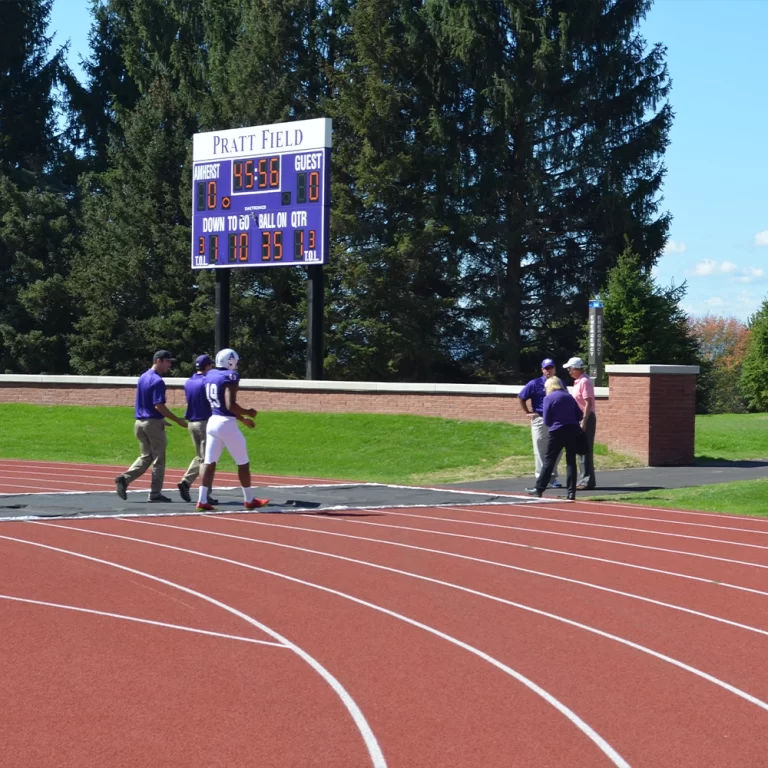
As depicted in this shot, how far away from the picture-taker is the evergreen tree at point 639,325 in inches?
1485

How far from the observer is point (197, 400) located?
1576 centimetres

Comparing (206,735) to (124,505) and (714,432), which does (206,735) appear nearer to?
(124,505)

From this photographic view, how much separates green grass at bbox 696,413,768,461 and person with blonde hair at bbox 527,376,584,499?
7.77 metres

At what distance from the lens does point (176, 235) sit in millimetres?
47500

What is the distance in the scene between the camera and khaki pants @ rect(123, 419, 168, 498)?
52.1 ft

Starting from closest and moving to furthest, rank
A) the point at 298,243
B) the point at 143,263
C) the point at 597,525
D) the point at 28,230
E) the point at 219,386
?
the point at 597,525 < the point at 219,386 < the point at 298,243 < the point at 143,263 < the point at 28,230


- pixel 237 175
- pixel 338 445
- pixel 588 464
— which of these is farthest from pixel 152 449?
pixel 237 175

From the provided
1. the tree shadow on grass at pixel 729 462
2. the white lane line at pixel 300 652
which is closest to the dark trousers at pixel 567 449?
the tree shadow on grass at pixel 729 462

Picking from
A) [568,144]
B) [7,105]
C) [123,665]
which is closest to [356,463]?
[123,665]

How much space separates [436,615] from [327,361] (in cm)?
3462

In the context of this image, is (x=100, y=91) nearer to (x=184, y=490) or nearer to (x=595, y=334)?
(x=595, y=334)

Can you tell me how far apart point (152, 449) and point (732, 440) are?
15825 millimetres

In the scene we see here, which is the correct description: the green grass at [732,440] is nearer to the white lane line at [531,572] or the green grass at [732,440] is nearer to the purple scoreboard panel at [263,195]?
the purple scoreboard panel at [263,195]

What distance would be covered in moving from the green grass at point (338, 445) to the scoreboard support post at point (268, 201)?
3.46 meters
